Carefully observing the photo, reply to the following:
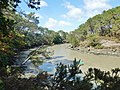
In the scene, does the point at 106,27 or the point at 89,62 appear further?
the point at 106,27

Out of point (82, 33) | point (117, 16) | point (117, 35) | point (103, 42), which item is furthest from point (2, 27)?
point (82, 33)

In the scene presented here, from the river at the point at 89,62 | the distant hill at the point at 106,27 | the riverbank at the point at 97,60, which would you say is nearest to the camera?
the river at the point at 89,62

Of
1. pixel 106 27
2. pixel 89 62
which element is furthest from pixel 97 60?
pixel 106 27

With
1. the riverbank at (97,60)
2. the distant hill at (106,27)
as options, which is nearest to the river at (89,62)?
the riverbank at (97,60)

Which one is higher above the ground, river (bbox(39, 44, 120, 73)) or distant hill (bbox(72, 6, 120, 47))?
distant hill (bbox(72, 6, 120, 47))

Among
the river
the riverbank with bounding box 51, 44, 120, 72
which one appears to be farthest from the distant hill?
the river

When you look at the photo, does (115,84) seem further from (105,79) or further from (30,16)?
(30,16)

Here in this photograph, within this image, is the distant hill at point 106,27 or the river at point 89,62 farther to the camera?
the distant hill at point 106,27

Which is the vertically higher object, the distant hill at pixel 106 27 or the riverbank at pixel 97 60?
the distant hill at pixel 106 27

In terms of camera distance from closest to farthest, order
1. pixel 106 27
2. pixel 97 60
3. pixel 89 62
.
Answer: pixel 89 62, pixel 97 60, pixel 106 27

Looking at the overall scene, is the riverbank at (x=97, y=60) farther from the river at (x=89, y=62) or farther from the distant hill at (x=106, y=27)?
the distant hill at (x=106, y=27)

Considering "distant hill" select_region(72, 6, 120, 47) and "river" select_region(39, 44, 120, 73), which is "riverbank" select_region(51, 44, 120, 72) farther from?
"distant hill" select_region(72, 6, 120, 47)

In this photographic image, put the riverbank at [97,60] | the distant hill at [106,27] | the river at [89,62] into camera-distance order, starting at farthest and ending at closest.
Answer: the distant hill at [106,27] → the riverbank at [97,60] → the river at [89,62]

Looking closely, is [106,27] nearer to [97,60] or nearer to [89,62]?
[97,60]
